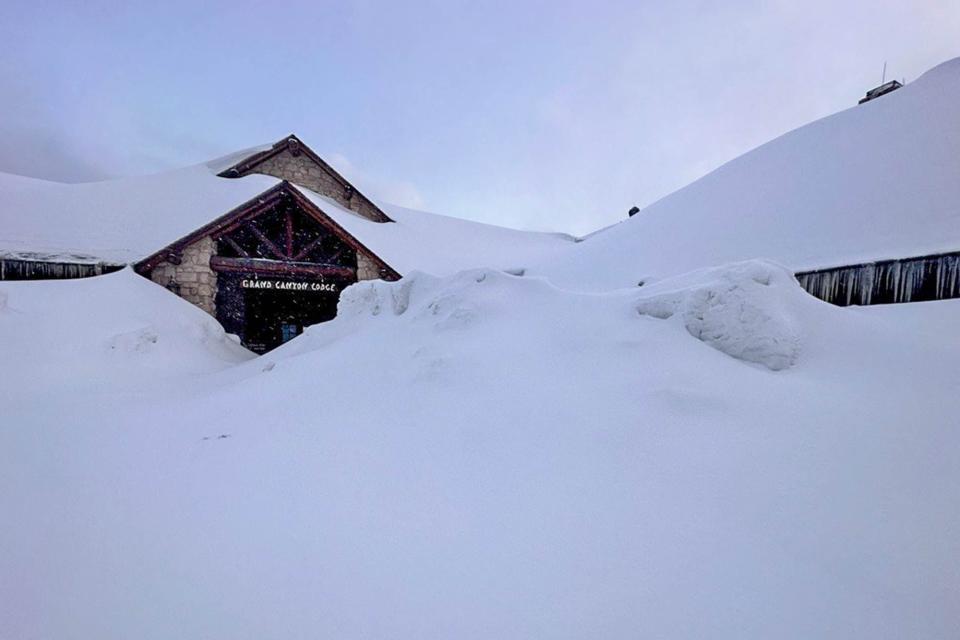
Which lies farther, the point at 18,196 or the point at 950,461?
the point at 18,196

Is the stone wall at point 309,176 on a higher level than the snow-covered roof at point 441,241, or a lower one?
higher

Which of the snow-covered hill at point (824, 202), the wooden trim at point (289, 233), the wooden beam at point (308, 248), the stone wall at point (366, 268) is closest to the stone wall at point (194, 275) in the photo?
the wooden trim at point (289, 233)

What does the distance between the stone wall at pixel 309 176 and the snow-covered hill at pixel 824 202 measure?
35.4ft

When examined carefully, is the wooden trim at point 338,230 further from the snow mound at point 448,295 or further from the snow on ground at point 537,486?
the snow on ground at point 537,486

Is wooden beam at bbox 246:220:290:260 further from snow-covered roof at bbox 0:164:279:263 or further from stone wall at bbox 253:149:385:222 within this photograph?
stone wall at bbox 253:149:385:222

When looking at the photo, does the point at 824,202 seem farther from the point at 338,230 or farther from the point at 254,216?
the point at 254,216

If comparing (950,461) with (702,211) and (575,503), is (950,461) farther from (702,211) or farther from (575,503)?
(702,211)

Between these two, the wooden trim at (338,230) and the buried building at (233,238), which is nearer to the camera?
the buried building at (233,238)

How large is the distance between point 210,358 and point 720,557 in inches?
366

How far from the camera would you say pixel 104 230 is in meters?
13.1

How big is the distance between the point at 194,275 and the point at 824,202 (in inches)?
637

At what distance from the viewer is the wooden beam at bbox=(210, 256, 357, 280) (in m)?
10.7

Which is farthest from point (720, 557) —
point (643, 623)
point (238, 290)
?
point (238, 290)

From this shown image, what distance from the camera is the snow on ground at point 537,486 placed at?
1.77m
